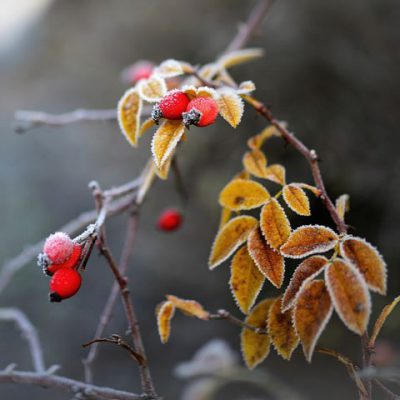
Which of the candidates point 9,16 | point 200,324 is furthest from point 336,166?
point 9,16

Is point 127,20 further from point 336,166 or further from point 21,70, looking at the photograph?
point 336,166

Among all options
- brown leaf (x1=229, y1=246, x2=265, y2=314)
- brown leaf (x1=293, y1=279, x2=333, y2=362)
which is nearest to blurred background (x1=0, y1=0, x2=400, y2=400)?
brown leaf (x1=229, y1=246, x2=265, y2=314)

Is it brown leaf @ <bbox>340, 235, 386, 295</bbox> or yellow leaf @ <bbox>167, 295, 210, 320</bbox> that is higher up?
yellow leaf @ <bbox>167, 295, 210, 320</bbox>

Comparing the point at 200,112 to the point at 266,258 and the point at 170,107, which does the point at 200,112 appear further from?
the point at 266,258

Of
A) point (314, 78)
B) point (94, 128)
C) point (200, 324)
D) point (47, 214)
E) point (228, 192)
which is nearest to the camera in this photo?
point (228, 192)

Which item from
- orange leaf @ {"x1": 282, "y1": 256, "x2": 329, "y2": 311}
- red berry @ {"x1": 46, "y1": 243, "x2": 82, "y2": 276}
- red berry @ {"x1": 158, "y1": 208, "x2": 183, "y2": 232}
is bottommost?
orange leaf @ {"x1": 282, "y1": 256, "x2": 329, "y2": 311}

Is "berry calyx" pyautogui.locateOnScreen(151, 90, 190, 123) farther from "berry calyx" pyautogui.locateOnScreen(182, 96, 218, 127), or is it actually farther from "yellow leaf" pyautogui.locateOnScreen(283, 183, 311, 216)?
"yellow leaf" pyautogui.locateOnScreen(283, 183, 311, 216)

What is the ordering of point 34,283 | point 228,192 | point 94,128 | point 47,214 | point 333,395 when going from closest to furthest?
1. point 228,192
2. point 333,395
3. point 34,283
4. point 47,214
5. point 94,128
